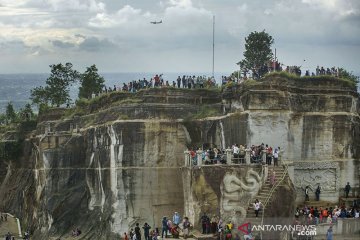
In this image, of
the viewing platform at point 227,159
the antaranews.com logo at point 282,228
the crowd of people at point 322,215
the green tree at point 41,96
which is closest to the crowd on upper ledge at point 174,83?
the viewing platform at point 227,159

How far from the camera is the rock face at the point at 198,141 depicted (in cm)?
5784

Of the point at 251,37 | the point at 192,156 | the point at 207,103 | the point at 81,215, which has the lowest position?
the point at 81,215

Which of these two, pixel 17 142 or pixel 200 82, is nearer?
pixel 200 82

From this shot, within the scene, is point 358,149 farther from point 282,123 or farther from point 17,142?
point 17,142

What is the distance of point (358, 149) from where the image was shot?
6028 cm

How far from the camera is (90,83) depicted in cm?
8662

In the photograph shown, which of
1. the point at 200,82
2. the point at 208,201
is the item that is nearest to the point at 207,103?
the point at 200,82

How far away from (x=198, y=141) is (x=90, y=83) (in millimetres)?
27355

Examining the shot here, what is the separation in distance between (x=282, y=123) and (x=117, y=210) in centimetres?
1431

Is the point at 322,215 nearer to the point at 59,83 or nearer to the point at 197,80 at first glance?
the point at 197,80

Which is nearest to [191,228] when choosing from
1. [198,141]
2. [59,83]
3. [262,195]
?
[262,195]

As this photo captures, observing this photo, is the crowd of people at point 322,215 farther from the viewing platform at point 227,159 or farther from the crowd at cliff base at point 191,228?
the viewing platform at point 227,159

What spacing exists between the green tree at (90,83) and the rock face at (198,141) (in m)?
18.0

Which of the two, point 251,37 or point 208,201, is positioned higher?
point 251,37
